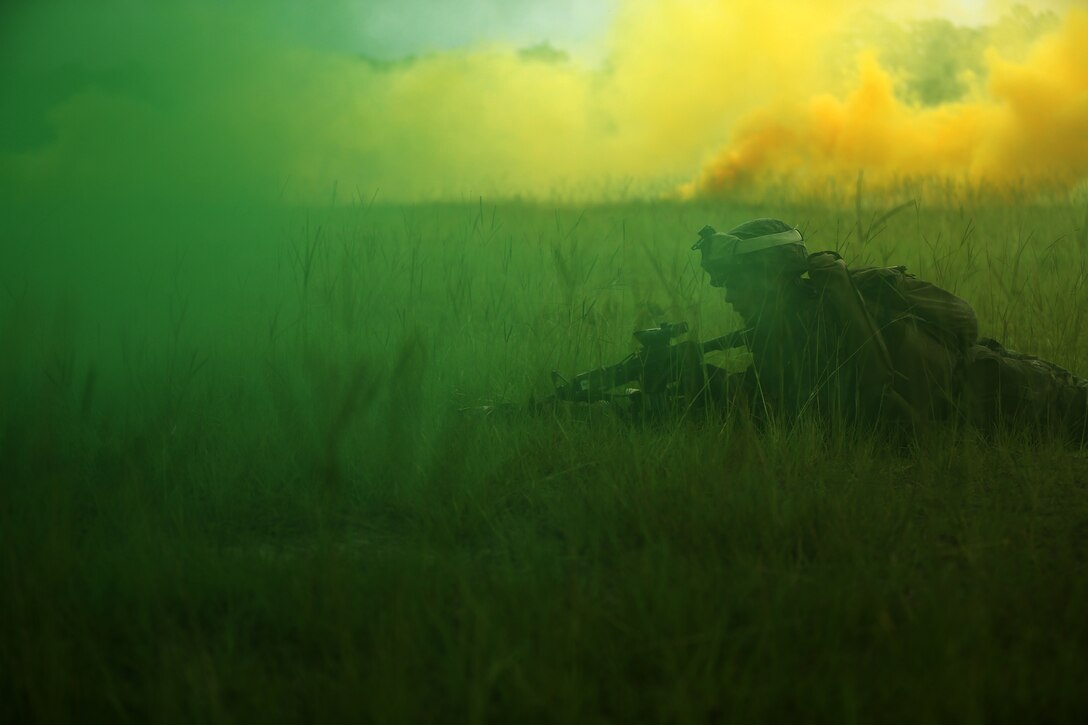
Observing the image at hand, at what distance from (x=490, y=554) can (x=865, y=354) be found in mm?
1269

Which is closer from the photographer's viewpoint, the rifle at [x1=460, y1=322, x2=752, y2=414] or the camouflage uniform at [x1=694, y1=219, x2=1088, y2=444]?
the camouflage uniform at [x1=694, y1=219, x2=1088, y2=444]

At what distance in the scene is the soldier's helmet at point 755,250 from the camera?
2682 millimetres

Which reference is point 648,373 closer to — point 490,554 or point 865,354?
point 865,354

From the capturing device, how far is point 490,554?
6.61 ft

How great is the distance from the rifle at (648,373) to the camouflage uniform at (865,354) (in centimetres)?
10

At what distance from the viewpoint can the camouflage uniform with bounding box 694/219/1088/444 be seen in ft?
8.54

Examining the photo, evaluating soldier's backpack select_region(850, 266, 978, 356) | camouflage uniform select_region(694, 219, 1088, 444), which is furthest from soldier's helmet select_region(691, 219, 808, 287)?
soldier's backpack select_region(850, 266, 978, 356)

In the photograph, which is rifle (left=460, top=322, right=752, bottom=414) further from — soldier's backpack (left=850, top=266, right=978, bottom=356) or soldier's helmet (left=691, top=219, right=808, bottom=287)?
soldier's backpack (left=850, top=266, right=978, bottom=356)

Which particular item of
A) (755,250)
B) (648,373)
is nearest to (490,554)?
(648,373)

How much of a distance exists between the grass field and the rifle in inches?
4.3

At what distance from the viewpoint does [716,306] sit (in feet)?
14.1

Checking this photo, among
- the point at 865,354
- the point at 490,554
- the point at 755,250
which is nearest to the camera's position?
the point at 490,554

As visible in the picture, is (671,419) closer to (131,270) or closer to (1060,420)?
(1060,420)

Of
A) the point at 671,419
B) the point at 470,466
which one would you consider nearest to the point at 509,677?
the point at 470,466
